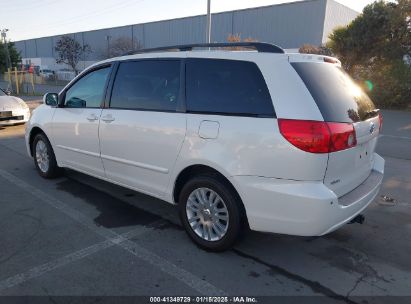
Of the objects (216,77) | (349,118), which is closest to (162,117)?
→ (216,77)

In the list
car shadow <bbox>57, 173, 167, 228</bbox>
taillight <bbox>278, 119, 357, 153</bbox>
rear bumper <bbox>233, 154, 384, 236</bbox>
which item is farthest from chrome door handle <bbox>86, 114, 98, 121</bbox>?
taillight <bbox>278, 119, 357, 153</bbox>

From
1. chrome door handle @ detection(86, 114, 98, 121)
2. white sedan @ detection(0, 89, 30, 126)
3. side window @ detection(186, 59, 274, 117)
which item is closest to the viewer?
side window @ detection(186, 59, 274, 117)

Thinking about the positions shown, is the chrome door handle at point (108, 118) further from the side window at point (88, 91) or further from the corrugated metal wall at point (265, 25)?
the corrugated metal wall at point (265, 25)

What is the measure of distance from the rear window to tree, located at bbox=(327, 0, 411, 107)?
14.6 meters

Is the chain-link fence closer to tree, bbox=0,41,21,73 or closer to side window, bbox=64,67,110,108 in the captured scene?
tree, bbox=0,41,21,73

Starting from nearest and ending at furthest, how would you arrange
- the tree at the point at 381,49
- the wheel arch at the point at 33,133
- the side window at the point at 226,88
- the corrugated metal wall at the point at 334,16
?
the side window at the point at 226,88
the wheel arch at the point at 33,133
the tree at the point at 381,49
the corrugated metal wall at the point at 334,16

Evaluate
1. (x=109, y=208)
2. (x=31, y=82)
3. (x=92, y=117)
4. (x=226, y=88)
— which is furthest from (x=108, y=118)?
(x=31, y=82)

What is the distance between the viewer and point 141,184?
4.07 metres

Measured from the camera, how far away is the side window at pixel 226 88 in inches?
121

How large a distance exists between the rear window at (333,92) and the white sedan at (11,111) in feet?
30.1

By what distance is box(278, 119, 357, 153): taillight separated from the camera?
2.79 m

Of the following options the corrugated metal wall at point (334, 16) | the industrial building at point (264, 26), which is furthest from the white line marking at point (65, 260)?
the industrial building at point (264, 26)

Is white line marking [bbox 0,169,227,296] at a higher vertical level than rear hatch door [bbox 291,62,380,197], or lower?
lower

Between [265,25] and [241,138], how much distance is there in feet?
121
